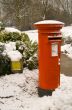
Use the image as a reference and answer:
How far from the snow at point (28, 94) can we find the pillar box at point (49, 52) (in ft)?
0.86

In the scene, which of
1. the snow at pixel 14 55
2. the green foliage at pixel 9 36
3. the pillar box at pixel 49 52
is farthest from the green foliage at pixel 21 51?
the pillar box at pixel 49 52

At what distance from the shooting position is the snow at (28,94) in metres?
4.77

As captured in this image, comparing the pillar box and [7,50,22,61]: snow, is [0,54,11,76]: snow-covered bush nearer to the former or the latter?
[7,50,22,61]: snow

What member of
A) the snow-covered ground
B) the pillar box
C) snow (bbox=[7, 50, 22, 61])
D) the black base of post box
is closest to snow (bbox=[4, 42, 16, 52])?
the snow-covered ground

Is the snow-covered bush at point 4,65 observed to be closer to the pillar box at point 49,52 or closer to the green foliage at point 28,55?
the green foliage at point 28,55

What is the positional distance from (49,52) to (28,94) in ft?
3.46

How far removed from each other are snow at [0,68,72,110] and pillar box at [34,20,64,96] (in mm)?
264

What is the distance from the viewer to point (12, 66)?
270 inches

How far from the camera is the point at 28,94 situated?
21.0 ft

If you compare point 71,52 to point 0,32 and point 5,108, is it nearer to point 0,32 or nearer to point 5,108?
point 0,32

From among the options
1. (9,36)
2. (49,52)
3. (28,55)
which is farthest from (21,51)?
(49,52)

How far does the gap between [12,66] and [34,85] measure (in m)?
0.69

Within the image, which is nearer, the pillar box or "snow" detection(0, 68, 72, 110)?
"snow" detection(0, 68, 72, 110)

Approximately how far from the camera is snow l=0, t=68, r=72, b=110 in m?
4.77
